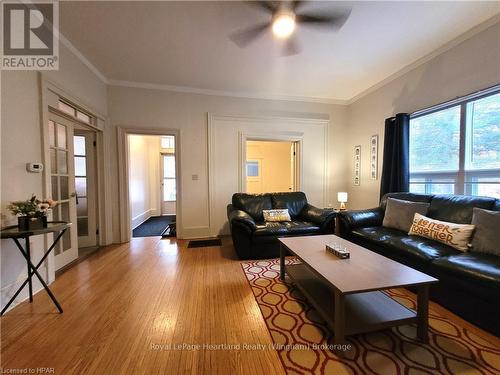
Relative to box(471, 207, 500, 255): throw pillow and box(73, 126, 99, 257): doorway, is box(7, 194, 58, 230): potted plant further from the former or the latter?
box(471, 207, 500, 255): throw pillow

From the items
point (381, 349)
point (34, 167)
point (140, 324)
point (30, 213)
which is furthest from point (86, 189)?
point (381, 349)

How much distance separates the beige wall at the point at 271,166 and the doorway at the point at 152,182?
2.49 metres

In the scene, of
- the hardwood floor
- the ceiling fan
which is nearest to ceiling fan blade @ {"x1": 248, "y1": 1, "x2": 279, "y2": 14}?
the ceiling fan

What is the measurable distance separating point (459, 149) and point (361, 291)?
105 inches

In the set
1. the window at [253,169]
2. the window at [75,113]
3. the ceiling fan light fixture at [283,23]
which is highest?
the ceiling fan light fixture at [283,23]

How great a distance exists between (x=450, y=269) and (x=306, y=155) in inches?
125

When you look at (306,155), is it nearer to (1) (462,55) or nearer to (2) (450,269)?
(1) (462,55)

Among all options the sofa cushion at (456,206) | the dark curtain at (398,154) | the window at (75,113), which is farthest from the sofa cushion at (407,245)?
the window at (75,113)

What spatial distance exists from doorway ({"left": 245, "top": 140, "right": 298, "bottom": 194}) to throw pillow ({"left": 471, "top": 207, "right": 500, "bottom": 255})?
4.97 meters

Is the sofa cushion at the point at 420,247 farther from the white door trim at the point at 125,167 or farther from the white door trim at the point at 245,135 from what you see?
the white door trim at the point at 125,167

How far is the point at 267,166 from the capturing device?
694 centimetres

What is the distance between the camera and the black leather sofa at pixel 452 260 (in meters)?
1.49

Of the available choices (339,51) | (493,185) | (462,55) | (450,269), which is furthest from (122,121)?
(493,185)

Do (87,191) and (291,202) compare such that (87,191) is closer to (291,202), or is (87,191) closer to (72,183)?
(72,183)
